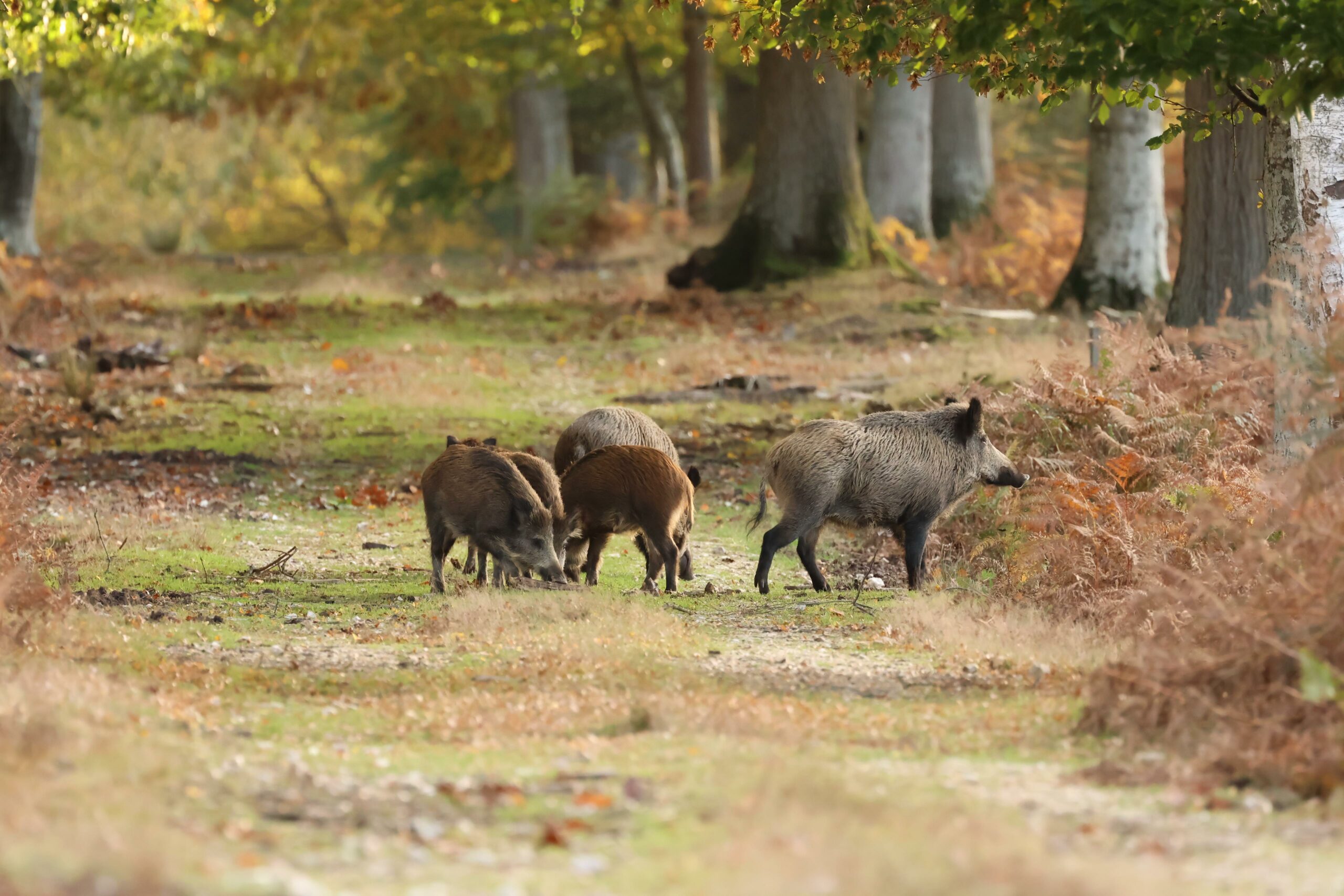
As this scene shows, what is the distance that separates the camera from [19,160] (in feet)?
93.6

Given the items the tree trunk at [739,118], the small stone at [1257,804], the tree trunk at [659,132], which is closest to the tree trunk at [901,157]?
the tree trunk at [739,118]

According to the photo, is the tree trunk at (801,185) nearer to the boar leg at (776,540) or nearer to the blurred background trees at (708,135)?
the blurred background trees at (708,135)

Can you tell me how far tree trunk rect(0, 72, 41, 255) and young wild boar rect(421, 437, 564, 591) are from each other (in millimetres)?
19049

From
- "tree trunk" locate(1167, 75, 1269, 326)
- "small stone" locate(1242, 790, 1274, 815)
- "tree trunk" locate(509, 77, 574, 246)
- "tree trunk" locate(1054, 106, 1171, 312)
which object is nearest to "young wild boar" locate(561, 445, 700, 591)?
"small stone" locate(1242, 790, 1274, 815)

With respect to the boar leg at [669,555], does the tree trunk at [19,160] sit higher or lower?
higher

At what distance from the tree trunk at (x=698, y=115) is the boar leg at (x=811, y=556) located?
27086mm

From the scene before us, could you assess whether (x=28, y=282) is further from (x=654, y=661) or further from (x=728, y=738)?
(x=728, y=738)

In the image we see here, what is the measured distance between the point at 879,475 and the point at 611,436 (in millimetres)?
2026

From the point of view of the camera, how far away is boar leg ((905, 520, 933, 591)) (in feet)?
39.9

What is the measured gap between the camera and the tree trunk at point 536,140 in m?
42.7

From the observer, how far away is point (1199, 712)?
23.5 feet

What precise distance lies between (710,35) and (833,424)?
9.23 ft

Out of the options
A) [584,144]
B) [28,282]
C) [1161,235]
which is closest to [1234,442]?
[1161,235]

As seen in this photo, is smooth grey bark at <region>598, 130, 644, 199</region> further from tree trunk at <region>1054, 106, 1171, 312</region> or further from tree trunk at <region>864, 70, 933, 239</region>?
tree trunk at <region>1054, 106, 1171, 312</region>
